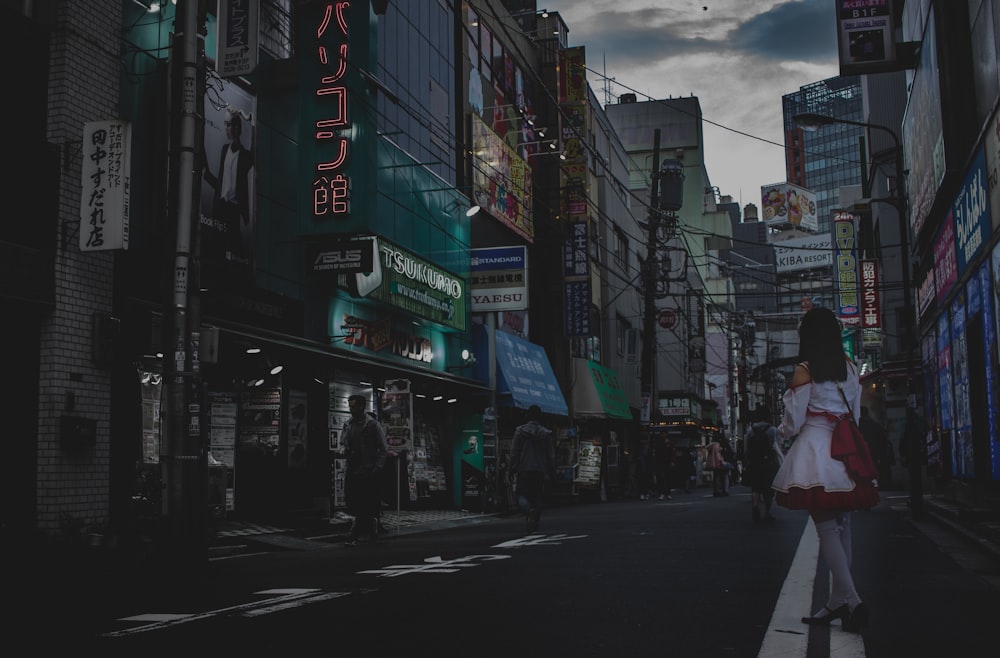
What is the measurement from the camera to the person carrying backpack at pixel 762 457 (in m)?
16.2

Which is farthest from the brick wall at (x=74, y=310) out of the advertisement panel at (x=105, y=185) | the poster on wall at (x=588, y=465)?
the poster on wall at (x=588, y=465)

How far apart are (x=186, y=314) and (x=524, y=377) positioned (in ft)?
58.6

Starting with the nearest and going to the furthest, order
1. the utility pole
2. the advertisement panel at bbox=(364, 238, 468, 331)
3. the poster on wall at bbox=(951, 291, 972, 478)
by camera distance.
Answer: the utility pole
the poster on wall at bbox=(951, 291, 972, 478)
the advertisement panel at bbox=(364, 238, 468, 331)

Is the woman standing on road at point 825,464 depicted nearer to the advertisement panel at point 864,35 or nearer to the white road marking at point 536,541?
the white road marking at point 536,541

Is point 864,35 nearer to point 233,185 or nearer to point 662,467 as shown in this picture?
point 662,467

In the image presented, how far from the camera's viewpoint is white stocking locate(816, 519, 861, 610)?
18.5 feet

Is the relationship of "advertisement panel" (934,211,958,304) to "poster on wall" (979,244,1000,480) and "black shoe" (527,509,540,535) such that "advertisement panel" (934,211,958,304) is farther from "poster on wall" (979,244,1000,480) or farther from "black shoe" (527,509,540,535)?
"black shoe" (527,509,540,535)

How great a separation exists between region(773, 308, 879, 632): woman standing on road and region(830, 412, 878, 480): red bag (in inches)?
1.6

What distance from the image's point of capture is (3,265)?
448 inches

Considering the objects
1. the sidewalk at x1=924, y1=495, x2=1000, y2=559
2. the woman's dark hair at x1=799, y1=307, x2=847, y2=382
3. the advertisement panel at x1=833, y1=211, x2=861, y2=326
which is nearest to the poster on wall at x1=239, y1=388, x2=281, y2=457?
the sidewalk at x1=924, y1=495, x2=1000, y2=559

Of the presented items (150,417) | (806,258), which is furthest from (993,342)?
(806,258)

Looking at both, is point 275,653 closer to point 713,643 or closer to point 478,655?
point 478,655

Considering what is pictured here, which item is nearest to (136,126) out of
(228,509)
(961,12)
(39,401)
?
(39,401)

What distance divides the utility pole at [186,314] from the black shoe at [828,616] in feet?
22.9
